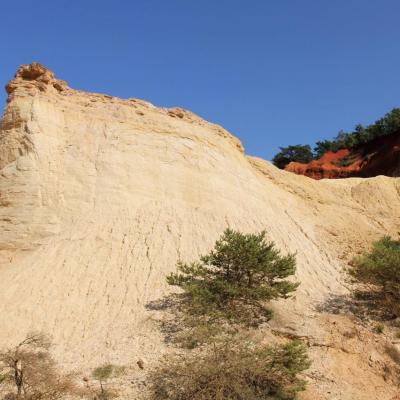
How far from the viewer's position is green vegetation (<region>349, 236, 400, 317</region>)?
14.3 meters

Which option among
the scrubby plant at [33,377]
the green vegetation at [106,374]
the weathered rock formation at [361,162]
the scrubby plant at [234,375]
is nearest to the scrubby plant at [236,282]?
the scrubby plant at [234,375]

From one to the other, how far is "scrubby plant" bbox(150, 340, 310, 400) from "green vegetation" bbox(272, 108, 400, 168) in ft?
137

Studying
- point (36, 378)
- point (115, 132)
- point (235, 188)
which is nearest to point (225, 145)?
point (235, 188)

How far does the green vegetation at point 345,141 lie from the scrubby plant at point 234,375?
137 feet

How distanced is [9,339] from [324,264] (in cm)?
1095

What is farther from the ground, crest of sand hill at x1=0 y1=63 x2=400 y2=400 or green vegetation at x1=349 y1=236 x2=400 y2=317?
crest of sand hill at x1=0 y1=63 x2=400 y2=400

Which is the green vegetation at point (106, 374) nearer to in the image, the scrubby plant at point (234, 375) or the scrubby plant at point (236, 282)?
the scrubby plant at point (234, 375)

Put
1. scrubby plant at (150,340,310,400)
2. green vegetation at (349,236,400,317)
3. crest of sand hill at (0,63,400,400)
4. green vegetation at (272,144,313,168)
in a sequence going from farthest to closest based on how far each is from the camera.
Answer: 1. green vegetation at (272,144,313,168)
2. green vegetation at (349,236,400,317)
3. crest of sand hill at (0,63,400,400)
4. scrubby plant at (150,340,310,400)

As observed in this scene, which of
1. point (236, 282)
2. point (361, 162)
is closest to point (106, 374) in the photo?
point (236, 282)

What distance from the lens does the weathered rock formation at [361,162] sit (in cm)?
3881

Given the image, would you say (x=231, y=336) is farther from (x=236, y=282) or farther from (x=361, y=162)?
(x=361, y=162)

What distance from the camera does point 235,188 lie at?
19.9 metres

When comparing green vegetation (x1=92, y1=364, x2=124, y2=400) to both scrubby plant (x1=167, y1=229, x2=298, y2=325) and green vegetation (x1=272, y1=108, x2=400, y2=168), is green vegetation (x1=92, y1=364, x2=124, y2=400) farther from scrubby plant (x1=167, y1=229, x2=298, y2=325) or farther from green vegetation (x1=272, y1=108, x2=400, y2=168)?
green vegetation (x1=272, y1=108, x2=400, y2=168)

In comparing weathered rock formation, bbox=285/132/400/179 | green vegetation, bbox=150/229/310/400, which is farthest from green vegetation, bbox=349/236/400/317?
weathered rock formation, bbox=285/132/400/179
